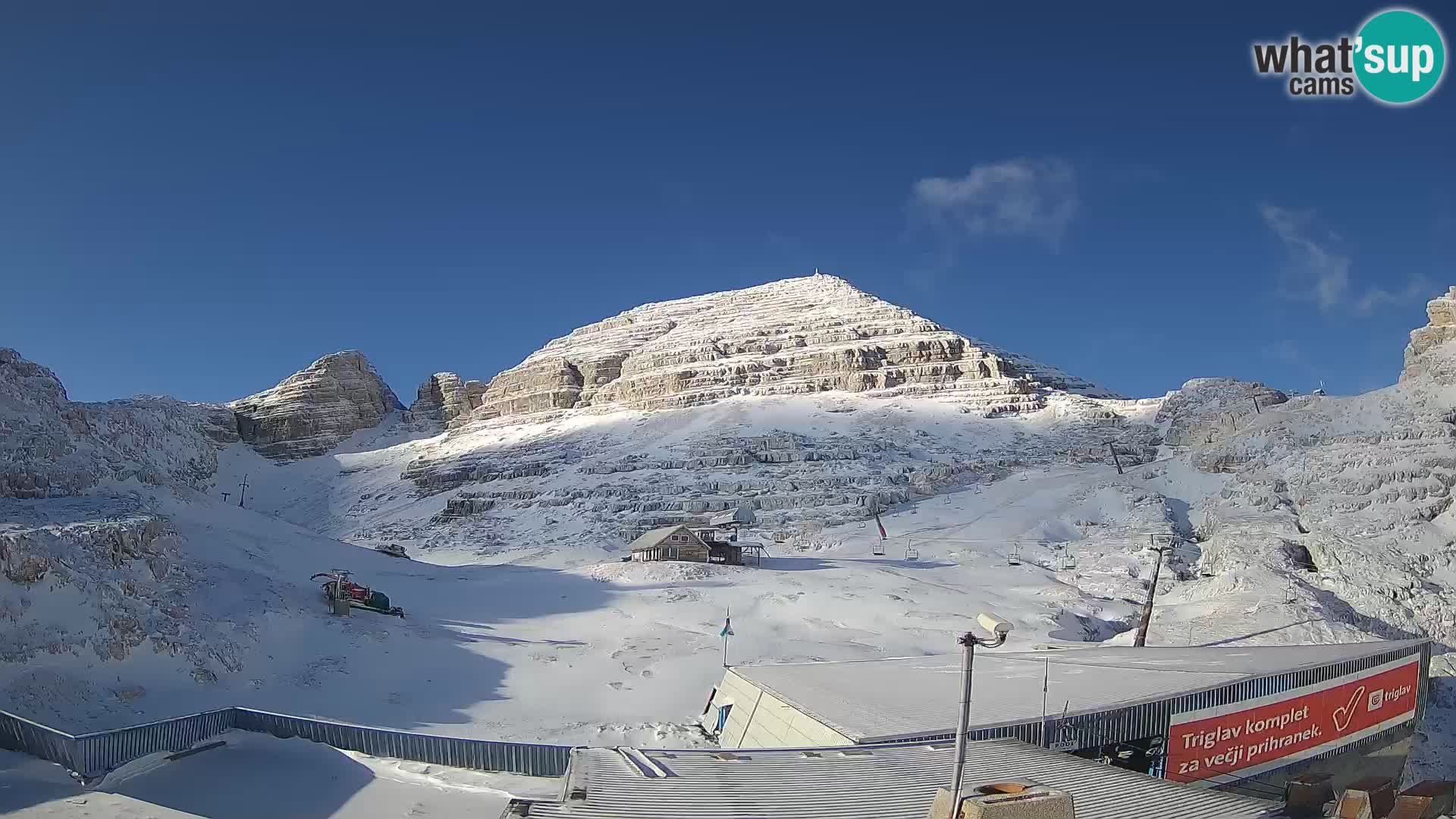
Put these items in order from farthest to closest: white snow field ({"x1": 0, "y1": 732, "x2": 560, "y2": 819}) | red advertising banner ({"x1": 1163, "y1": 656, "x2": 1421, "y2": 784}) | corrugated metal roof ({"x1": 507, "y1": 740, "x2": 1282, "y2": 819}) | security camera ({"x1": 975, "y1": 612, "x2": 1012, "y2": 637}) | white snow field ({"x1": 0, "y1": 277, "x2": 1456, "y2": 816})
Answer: white snow field ({"x1": 0, "y1": 277, "x2": 1456, "y2": 816}), red advertising banner ({"x1": 1163, "y1": 656, "x2": 1421, "y2": 784}), white snow field ({"x1": 0, "y1": 732, "x2": 560, "y2": 819}), corrugated metal roof ({"x1": 507, "y1": 740, "x2": 1282, "y2": 819}), security camera ({"x1": 975, "y1": 612, "x2": 1012, "y2": 637})

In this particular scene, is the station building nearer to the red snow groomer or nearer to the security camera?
the security camera

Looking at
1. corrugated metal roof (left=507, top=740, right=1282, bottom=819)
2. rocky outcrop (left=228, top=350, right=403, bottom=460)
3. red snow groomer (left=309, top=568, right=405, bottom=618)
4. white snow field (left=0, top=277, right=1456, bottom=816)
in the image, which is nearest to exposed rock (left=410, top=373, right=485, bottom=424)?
rocky outcrop (left=228, top=350, right=403, bottom=460)

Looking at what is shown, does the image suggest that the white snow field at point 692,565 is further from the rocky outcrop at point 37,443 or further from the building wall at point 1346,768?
the building wall at point 1346,768

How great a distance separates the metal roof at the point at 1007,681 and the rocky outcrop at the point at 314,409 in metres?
115

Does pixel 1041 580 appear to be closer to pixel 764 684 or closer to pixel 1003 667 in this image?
pixel 1003 667

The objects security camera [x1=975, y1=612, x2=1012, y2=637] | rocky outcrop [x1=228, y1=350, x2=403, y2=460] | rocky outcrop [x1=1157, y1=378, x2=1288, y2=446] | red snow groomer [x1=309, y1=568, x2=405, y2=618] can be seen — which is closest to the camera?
security camera [x1=975, y1=612, x2=1012, y2=637]

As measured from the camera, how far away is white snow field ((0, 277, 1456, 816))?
17.6 metres

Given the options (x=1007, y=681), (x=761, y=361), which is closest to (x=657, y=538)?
(x=1007, y=681)

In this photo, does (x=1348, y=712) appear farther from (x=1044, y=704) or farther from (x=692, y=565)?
(x=692, y=565)

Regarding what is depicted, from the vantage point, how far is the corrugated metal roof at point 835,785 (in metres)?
9.20

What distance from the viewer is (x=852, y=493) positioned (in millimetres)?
58438

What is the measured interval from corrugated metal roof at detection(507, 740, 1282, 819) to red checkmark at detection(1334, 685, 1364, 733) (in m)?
9.48

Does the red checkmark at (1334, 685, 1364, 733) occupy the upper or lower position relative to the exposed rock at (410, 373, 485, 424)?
lower

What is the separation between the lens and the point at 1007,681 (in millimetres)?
16438
